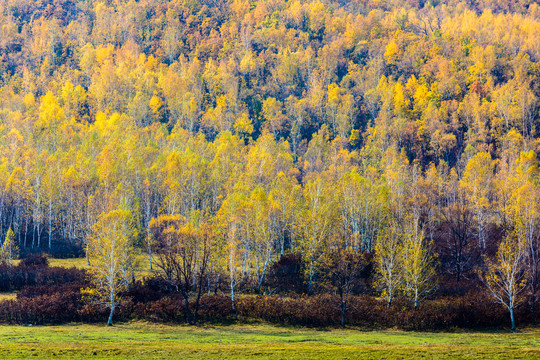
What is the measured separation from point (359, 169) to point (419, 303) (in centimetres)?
6036

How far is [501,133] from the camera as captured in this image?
106m

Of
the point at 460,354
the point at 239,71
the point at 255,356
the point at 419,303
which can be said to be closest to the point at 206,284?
the point at 419,303

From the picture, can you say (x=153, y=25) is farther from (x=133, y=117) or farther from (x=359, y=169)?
(x=359, y=169)

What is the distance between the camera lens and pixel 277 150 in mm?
107812

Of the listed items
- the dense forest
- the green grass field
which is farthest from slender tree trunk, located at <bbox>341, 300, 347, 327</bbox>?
the green grass field

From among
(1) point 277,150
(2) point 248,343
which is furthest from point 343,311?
(1) point 277,150

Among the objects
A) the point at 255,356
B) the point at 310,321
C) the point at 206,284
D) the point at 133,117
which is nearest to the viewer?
the point at 255,356

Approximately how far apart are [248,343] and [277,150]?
79604mm

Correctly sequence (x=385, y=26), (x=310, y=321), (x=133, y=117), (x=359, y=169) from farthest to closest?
1. (x=385, y=26)
2. (x=133, y=117)
3. (x=359, y=169)
4. (x=310, y=321)

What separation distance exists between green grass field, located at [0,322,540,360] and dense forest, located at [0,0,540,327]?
480 cm

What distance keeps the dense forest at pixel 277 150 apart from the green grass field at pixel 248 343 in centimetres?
480

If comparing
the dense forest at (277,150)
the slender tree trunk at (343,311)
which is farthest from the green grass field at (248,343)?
the dense forest at (277,150)

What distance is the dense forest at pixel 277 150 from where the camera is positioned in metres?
49.5

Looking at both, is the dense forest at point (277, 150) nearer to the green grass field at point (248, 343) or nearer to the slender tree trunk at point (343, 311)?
the slender tree trunk at point (343, 311)
